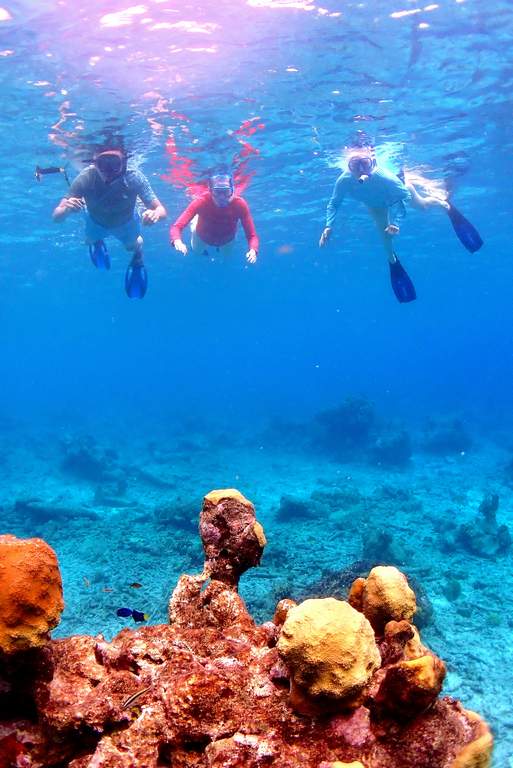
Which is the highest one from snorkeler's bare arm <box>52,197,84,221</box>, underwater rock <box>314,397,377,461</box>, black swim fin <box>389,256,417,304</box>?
snorkeler's bare arm <box>52,197,84,221</box>

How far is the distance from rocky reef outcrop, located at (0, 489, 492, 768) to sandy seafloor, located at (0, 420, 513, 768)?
3533mm

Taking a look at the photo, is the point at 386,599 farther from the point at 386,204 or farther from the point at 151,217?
the point at 386,204

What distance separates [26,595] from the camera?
103 inches

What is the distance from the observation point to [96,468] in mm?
23375

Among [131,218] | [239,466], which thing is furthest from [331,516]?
[131,218]

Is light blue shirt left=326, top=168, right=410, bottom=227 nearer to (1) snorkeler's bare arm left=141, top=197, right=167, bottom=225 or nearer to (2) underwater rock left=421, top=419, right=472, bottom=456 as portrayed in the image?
(1) snorkeler's bare arm left=141, top=197, right=167, bottom=225

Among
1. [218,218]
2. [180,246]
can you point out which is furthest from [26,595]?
[218,218]

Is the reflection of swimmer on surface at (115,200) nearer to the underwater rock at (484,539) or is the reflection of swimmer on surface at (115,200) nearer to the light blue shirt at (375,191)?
the light blue shirt at (375,191)

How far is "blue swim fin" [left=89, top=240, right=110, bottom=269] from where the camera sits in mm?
12555

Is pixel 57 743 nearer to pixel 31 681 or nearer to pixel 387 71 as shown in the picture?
pixel 31 681

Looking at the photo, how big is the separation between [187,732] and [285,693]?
22.1 inches

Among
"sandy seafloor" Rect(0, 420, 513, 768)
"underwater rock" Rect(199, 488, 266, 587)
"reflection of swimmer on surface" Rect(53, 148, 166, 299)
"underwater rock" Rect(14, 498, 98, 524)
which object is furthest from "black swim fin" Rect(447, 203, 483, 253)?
"underwater rock" Rect(14, 498, 98, 524)

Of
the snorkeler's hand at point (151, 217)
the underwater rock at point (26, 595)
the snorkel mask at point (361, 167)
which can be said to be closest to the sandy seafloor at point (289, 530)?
the underwater rock at point (26, 595)

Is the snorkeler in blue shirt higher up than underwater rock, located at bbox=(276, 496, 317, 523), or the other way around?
the snorkeler in blue shirt
